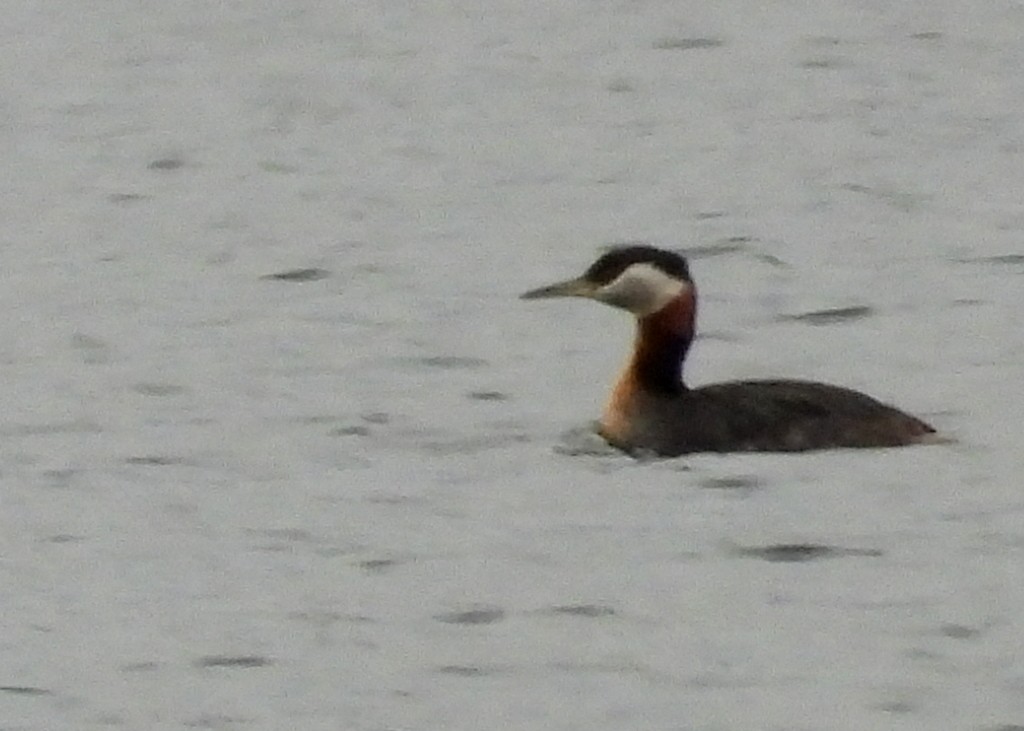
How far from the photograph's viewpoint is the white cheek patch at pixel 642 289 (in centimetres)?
1597

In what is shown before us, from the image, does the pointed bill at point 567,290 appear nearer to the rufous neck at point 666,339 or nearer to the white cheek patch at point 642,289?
the white cheek patch at point 642,289

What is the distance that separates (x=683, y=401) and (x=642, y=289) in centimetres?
65

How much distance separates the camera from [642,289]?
16.0m

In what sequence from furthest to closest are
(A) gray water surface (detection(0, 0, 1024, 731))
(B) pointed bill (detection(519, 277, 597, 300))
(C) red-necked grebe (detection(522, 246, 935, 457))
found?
(B) pointed bill (detection(519, 277, 597, 300)) < (C) red-necked grebe (detection(522, 246, 935, 457)) < (A) gray water surface (detection(0, 0, 1024, 731))

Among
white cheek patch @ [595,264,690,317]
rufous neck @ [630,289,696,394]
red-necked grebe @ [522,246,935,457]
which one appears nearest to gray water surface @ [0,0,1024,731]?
red-necked grebe @ [522,246,935,457]

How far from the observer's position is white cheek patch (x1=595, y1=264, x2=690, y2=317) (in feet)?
52.4

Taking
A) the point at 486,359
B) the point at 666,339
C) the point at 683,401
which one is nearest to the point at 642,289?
the point at 666,339

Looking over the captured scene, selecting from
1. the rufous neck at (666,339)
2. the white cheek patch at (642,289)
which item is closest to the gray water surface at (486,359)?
the rufous neck at (666,339)

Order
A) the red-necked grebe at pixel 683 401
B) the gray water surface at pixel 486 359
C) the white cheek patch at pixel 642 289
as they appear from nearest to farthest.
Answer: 1. the gray water surface at pixel 486 359
2. the red-necked grebe at pixel 683 401
3. the white cheek patch at pixel 642 289

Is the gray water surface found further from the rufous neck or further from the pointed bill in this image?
the pointed bill

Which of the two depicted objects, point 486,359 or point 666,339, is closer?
point 666,339

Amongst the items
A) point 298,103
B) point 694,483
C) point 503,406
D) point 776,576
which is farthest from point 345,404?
point 298,103

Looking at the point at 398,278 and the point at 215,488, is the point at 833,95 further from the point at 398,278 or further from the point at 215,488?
the point at 215,488

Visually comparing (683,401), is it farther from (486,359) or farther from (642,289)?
(486,359)
